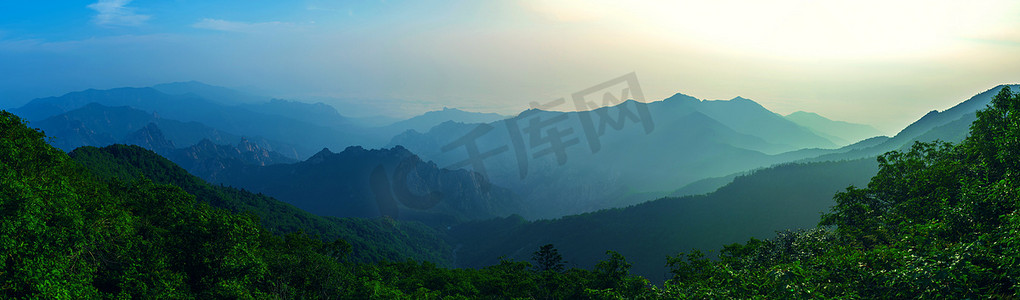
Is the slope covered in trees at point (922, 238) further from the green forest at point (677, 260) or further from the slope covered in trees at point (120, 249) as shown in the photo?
the slope covered in trees at point (120, 249)

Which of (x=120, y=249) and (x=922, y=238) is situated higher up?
(x=120, y=249)

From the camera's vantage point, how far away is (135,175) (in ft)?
532

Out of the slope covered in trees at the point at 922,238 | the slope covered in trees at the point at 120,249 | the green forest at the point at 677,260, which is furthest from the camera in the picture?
the slope covered in trees at the point at 120,249

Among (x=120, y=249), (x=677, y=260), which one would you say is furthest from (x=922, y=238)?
(x=120, y=249)

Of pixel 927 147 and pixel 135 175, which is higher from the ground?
pixel 135 175

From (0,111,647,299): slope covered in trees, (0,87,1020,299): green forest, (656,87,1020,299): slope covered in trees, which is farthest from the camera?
(0,111,647,299): slope covered in trees

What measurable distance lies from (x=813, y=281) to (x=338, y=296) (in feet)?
115

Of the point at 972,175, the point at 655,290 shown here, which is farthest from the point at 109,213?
the point at 972,175

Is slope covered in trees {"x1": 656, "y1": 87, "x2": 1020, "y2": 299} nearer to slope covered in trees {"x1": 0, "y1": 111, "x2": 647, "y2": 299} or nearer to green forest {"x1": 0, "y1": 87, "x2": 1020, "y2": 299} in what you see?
green forest {"x1": 0, "y1": 87, "x2": 1020, "y2": 299}

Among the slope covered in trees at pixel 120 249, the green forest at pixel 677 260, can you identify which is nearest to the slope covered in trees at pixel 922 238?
the green forest at pixel 677 260

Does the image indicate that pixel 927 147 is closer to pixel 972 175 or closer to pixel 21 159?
pixel 972 175

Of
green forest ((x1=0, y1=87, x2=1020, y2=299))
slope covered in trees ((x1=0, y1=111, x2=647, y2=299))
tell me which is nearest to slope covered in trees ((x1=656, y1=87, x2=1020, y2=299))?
green forest ((x1=0, y1=87, x2=1020, y2=299))

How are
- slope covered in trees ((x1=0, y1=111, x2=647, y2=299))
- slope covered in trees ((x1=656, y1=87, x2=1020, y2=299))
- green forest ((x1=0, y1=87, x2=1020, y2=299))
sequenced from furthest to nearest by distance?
slope covered in trees ((x1=0, y1=111, x2=647, y2=299)) < green forest ((x1=0, y1=87, x2=1020, y2=299)) < slope covered in trees ((x1=656, y1=87, x2=1020, y2=299))

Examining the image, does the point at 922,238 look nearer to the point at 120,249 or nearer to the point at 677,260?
the point at 677,260
